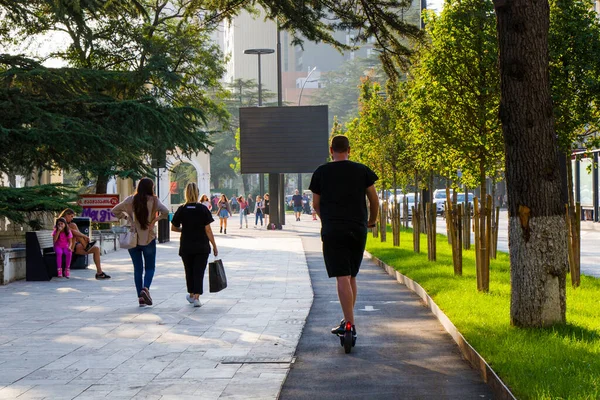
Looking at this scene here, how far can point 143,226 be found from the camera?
43.8 ft

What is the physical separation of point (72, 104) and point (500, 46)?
460 inches

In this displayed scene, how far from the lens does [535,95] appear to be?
9.17 m

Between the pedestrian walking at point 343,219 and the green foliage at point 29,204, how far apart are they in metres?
11.4

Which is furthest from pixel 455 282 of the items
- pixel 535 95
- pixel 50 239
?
pixel 50 239

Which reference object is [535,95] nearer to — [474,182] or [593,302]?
[593,302]

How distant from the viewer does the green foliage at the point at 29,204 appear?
19.3 metres

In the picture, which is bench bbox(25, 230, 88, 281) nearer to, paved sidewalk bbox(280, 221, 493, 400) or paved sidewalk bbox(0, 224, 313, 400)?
paved sidewalk bbox(0, 224, 313, 400)

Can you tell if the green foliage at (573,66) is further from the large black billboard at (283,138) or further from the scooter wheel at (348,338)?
the large black billboard at (283,138)

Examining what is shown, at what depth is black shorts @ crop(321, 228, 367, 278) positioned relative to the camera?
9.02 m

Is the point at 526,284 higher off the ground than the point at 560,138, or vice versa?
the point at 560,138

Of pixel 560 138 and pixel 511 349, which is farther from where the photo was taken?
pixel 560 138

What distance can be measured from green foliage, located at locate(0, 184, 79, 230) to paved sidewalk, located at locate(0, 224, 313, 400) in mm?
1899

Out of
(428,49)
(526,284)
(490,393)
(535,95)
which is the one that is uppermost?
(428,49)

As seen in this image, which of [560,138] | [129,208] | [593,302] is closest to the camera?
[593,302]
